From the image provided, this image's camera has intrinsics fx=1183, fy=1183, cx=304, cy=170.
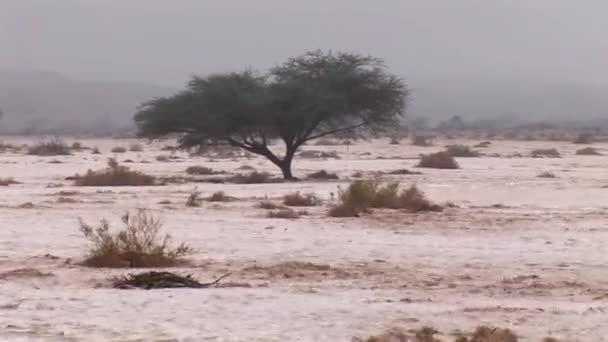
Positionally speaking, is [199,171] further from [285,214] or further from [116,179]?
[285,214]

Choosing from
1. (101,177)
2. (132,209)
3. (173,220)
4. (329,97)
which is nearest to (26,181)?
(101,177)

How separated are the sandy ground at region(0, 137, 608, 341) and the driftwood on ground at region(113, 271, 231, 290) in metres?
0.29

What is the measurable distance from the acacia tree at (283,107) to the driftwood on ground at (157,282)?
25.2 metres

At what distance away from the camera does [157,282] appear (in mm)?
13336

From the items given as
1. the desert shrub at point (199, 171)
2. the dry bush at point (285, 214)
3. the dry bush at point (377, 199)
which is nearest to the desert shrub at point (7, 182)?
the desert shrub at point (199, 171)

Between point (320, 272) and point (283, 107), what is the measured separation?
2464 centimetres

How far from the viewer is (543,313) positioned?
12.0m

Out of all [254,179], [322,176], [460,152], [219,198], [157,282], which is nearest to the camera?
[157,282]

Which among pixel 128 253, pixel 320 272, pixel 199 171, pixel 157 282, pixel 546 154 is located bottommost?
pixel 320 272

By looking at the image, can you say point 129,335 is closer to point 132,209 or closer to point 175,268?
point 175,268

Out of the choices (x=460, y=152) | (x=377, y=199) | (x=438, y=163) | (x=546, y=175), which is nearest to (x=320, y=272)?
(x=377, y=199)

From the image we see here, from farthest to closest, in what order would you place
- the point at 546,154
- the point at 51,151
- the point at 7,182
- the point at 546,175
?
1. the point at 51,151
2. the point at 546,154
3. the point at 546,175
4. the point at 7,182

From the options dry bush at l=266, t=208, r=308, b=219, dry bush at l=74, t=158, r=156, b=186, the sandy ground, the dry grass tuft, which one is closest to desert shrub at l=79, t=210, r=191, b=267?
the sandy ground

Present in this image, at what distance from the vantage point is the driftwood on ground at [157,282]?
1327 cm
